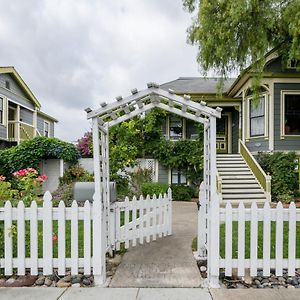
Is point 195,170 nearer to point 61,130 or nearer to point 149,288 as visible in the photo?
point 149,288

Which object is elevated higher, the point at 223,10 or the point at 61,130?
the point at 223,10

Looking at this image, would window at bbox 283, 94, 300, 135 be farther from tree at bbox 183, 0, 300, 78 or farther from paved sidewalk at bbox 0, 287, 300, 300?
paved sidewalk at bbox 0, 287, 300, 300

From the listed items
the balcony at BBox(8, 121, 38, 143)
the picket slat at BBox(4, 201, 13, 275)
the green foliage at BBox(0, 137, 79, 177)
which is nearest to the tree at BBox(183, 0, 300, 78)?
the picket slat at BBox(4, 201, 13, 275)

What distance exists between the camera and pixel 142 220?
5910 mm

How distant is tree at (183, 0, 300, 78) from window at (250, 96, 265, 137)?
11.2 feet

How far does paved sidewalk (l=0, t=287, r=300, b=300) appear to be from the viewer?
3592 mm

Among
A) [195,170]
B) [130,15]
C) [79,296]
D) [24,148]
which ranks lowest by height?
[79,296]

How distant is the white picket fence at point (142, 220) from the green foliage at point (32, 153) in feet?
31.4

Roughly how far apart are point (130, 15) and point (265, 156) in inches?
307

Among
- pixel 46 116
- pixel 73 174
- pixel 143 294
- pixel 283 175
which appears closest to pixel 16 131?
pixel 73 174

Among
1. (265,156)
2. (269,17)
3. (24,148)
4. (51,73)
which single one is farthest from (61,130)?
(269,17)

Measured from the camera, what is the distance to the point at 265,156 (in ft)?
41.4

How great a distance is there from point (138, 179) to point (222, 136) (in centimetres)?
553

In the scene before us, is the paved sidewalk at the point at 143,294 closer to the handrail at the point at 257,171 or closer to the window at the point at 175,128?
the handrail at the point at 257,171
